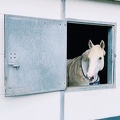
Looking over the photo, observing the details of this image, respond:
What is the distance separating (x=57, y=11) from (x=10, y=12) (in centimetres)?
65

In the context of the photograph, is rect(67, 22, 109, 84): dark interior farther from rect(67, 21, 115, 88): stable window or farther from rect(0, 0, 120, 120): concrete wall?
rect(0, 0, 120, 120): concrete wall

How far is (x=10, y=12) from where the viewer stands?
10.9 ft

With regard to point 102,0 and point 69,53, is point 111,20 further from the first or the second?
point 69,53

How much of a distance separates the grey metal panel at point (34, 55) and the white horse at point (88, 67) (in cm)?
63

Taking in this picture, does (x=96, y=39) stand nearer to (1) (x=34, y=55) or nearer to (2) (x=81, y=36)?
(2) (x=81, y=36)

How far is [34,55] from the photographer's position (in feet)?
11.4

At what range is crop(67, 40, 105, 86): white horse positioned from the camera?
425 centimetres

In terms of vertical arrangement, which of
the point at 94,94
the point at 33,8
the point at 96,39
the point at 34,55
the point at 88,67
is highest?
the point at 33,8

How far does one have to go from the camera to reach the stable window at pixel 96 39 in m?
4.30

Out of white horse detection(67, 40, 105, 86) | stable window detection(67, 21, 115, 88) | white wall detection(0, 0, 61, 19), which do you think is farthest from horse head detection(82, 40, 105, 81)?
white wall detection(0, 0, 61, 19)

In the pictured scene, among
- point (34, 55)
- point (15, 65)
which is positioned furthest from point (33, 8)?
point (15, 65)

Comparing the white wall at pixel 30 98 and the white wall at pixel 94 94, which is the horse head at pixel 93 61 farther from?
the white wall at pixel 30 98

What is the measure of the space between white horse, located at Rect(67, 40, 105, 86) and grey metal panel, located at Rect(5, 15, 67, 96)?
24.9 inches

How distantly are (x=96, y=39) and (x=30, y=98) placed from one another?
2.51m
